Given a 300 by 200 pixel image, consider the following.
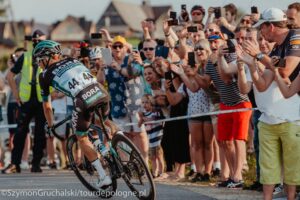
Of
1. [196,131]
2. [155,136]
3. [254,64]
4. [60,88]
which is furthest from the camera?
[155,136]

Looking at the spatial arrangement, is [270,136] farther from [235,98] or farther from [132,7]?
[132,7]

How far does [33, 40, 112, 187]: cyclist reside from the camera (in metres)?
11.8

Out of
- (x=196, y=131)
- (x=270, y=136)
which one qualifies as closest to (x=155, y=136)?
(x=196, y=131)

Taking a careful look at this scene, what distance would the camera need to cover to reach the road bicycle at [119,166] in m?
11.2

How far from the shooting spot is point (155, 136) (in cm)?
1523

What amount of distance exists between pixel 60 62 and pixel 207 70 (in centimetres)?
241

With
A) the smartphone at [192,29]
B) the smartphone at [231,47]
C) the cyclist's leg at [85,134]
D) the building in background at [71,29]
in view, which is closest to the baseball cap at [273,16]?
the smartphone at [231,47]

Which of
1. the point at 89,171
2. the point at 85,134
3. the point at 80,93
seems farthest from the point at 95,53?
the point at 80,93

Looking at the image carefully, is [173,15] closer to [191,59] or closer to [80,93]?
[191,59]

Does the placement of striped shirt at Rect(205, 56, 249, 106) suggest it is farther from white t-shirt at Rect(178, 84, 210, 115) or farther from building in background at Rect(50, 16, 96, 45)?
building in background at Rect(50, 16, 96, 45)

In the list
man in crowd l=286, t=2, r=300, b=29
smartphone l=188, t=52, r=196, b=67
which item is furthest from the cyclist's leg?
man in crowd l=286, t=2, r=300, b=29

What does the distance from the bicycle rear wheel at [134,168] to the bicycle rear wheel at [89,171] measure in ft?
0.77

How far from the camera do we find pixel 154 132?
15.2 m

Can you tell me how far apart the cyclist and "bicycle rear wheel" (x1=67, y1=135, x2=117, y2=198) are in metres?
0.10
